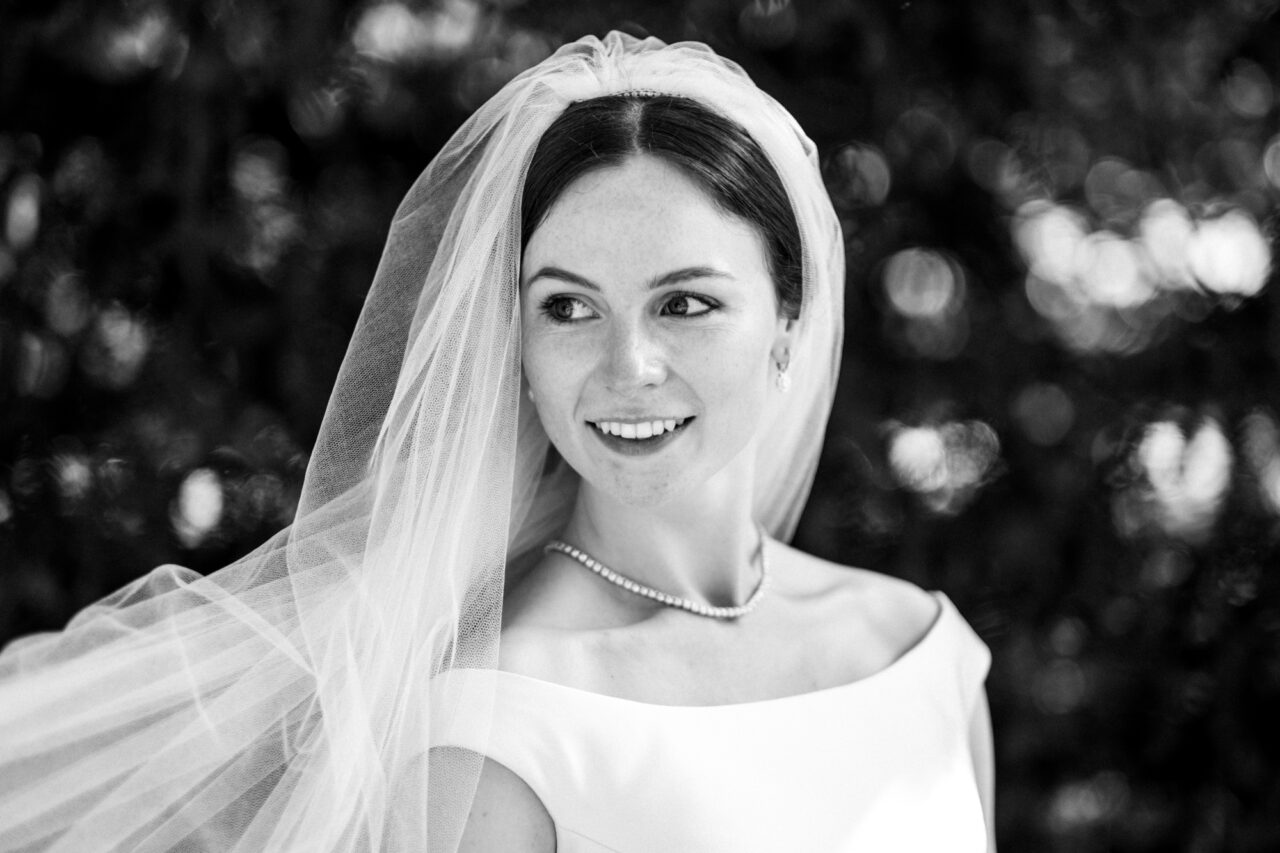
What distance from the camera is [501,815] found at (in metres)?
1.24

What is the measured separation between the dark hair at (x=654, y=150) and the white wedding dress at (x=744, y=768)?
1.68 ft

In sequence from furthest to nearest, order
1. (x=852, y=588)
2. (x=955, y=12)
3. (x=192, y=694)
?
(x=955, y=12), (x=852, y=588), (x=192, y=694)

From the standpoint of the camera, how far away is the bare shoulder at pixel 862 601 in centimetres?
159

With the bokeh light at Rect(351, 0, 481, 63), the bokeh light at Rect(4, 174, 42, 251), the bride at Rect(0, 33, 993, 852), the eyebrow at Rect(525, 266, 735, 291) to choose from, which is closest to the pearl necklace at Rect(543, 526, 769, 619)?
the bride at Rect(0, 33, 993, 852)

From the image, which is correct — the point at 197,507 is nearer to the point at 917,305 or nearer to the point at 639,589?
the point at 639,589

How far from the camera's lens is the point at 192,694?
1260mm

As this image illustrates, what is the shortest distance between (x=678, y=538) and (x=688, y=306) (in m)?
0.31

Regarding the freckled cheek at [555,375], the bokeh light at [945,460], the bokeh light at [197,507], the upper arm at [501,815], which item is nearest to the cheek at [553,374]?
the freckled cheek at [555,375]

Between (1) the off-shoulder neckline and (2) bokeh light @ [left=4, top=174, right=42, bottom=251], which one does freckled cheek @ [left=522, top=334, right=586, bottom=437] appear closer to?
(1) the off-shoulder neckline

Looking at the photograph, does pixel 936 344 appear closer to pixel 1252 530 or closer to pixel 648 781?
pixel 1252 530

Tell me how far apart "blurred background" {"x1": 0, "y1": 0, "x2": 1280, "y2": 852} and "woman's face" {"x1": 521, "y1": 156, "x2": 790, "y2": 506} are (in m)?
0.59

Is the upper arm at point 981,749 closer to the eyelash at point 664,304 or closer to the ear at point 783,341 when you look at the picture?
the ear at point 783,341

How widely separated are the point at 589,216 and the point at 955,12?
3.03ft

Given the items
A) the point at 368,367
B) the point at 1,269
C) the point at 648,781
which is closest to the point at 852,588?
the point at 648,781
